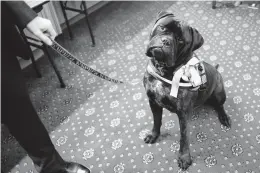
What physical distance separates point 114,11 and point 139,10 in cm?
32

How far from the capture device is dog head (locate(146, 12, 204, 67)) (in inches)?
50.7

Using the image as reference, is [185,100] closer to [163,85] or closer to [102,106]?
[163,85]

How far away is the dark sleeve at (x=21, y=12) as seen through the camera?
1.16 m

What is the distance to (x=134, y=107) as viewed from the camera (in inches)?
88.9

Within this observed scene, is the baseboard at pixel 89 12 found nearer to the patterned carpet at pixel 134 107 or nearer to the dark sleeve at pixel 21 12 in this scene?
the patterned carpet at pixel 134 107

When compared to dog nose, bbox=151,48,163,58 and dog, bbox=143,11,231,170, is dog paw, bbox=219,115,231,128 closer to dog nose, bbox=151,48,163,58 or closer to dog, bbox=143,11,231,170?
dog, bbox=143,11,231,170

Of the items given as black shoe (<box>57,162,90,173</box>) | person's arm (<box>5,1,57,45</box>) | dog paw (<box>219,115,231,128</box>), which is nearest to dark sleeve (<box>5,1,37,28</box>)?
person's arm (<box>5,1,57,45</box>)

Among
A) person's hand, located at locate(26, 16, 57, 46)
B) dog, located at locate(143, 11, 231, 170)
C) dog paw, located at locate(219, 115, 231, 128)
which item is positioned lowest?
dog paw, located at locate(219, 115, 231, 128)

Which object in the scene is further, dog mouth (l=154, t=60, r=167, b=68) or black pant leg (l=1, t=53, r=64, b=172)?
dog mouth (l=154, t=60, r=167, b=68)

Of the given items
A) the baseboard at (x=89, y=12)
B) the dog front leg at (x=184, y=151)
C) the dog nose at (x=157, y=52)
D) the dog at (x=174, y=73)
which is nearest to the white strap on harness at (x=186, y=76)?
the dog at (x=174, y=73)

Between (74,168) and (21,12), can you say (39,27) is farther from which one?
(74,168)

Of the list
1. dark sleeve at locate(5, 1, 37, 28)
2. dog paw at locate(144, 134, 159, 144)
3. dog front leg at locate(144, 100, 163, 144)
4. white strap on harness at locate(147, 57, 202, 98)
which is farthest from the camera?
dog paw at locate(144, 134, 159, 144)

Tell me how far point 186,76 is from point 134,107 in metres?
Result: 0.87

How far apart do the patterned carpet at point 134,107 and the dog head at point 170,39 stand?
2.61 ft
